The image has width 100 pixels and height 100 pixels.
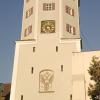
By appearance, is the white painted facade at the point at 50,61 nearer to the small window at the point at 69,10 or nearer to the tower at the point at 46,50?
the tower at the point at 46,50

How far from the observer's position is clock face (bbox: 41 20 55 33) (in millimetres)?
37625

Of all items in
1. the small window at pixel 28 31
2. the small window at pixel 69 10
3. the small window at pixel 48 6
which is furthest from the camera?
the small window at pixel 69 10

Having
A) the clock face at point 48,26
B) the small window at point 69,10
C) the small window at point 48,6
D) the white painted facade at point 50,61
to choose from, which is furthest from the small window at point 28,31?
the small window at point 69,10

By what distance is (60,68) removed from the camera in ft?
116

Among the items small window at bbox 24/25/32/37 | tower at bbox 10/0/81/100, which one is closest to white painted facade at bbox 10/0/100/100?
tower at bbox 10/0/81/100

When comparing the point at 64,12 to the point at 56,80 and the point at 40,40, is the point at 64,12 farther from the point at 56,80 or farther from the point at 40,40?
the point at 56,80

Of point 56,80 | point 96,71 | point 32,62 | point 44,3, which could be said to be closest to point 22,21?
point 44,3

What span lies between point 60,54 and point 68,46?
1.41m

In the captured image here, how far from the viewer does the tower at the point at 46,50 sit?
113 feet

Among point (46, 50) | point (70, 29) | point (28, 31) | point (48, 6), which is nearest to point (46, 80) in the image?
point (46, 50)

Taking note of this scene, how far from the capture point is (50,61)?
36000 mm

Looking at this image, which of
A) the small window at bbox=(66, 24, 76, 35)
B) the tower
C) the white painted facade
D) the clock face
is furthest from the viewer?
the small window at bbox=(66, 24, 76, 35)

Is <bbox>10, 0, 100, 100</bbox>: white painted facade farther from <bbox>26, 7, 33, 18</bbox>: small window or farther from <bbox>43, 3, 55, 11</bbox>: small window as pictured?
<bbox>26, 7, 33, 18</bbox>: small window

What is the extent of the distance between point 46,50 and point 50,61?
1529mm
